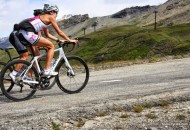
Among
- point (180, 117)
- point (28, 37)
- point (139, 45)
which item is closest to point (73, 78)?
point (28, 37)

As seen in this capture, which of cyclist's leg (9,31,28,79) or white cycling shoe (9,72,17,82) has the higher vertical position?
cyclist's leg (9,31,28,79)

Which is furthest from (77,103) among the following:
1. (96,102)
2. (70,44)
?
(70,44)

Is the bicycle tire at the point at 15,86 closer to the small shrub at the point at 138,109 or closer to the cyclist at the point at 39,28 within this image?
the cyclist at the point at 39,28

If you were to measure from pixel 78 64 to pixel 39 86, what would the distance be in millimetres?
1740

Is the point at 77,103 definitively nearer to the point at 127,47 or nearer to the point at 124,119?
the point at 124,119

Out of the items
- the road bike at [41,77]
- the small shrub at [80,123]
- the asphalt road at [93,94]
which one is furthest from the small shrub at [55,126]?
the road bike at [41,77]

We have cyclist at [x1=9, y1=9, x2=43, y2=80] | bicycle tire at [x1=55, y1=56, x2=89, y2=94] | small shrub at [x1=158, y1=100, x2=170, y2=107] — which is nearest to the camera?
small shrub at [x1=158, y1=100, x2=170, y2=107]

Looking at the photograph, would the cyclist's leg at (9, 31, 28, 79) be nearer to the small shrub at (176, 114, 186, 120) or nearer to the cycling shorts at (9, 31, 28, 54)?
the cycling shorts at (9, 31, 28, 54)

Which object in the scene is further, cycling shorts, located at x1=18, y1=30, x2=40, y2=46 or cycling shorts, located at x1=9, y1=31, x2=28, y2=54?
cycling shorts, located at x1=9, y1=31, x2=28, y2=54

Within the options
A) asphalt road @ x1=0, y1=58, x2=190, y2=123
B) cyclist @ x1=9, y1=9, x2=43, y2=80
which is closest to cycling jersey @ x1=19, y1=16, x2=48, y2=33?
cyclist @ x1=9, y1=9, x2=43, y2=80

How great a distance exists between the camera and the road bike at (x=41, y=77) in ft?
34.1

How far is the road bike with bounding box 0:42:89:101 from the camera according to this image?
10.4 m

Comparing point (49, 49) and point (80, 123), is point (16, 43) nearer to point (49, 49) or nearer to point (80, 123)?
point (49, 49)

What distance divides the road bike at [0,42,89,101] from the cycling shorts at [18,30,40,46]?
468 mm
